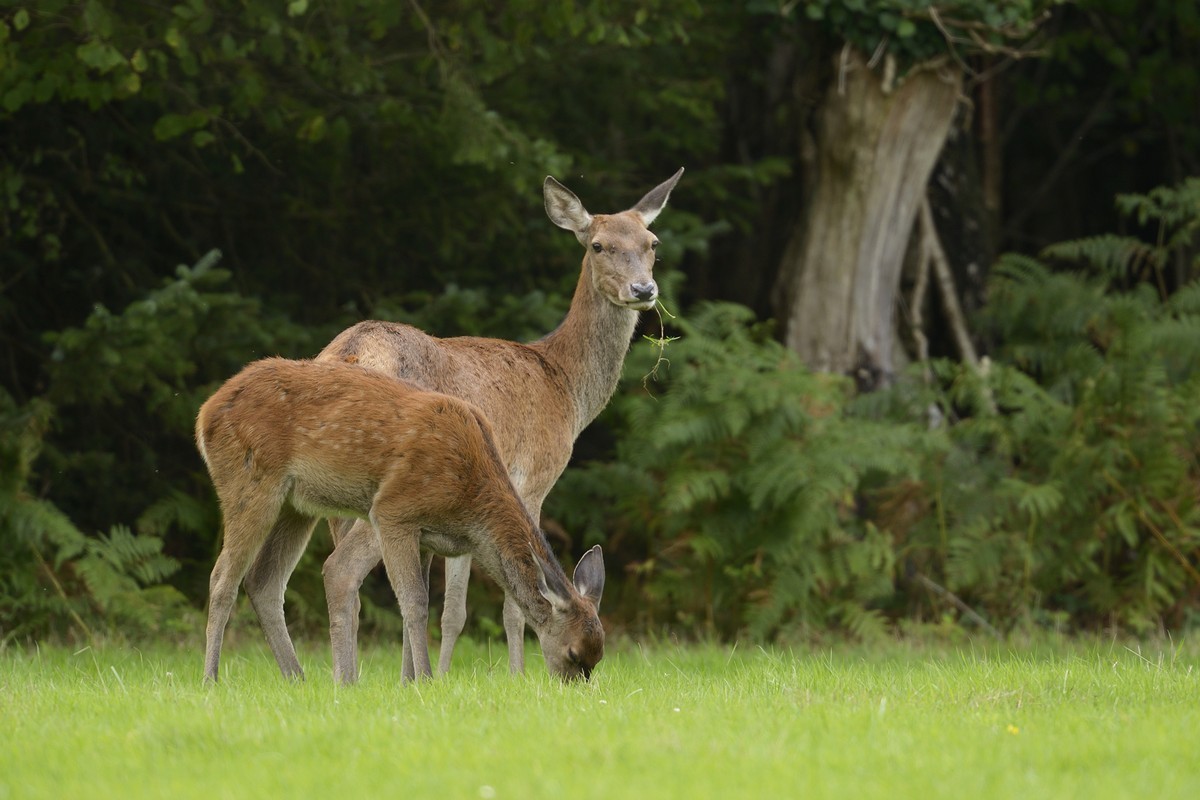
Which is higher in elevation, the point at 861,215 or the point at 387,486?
the point at 861,215

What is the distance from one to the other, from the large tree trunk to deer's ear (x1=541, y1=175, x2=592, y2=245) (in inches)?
167

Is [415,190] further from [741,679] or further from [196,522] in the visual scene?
[741,679]

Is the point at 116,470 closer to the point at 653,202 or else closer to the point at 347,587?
the point at 653,202

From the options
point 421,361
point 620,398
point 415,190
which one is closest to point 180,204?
point 415,190

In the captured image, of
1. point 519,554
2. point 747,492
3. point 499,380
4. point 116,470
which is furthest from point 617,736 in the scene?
point 116,470

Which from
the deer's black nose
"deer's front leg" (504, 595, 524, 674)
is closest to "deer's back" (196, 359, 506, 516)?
"deer's front leg" (504, 595, 524, 674)

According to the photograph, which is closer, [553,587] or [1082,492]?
[553,587]

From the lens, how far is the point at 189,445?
12.2 m

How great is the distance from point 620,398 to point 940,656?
3.81 meters

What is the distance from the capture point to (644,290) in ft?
29.1

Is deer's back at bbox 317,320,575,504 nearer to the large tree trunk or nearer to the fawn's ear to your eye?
the fawn's ear

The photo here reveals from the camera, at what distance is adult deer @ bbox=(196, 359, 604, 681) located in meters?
6.98

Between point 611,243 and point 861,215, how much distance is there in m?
4.76

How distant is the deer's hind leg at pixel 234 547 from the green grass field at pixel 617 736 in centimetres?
25
